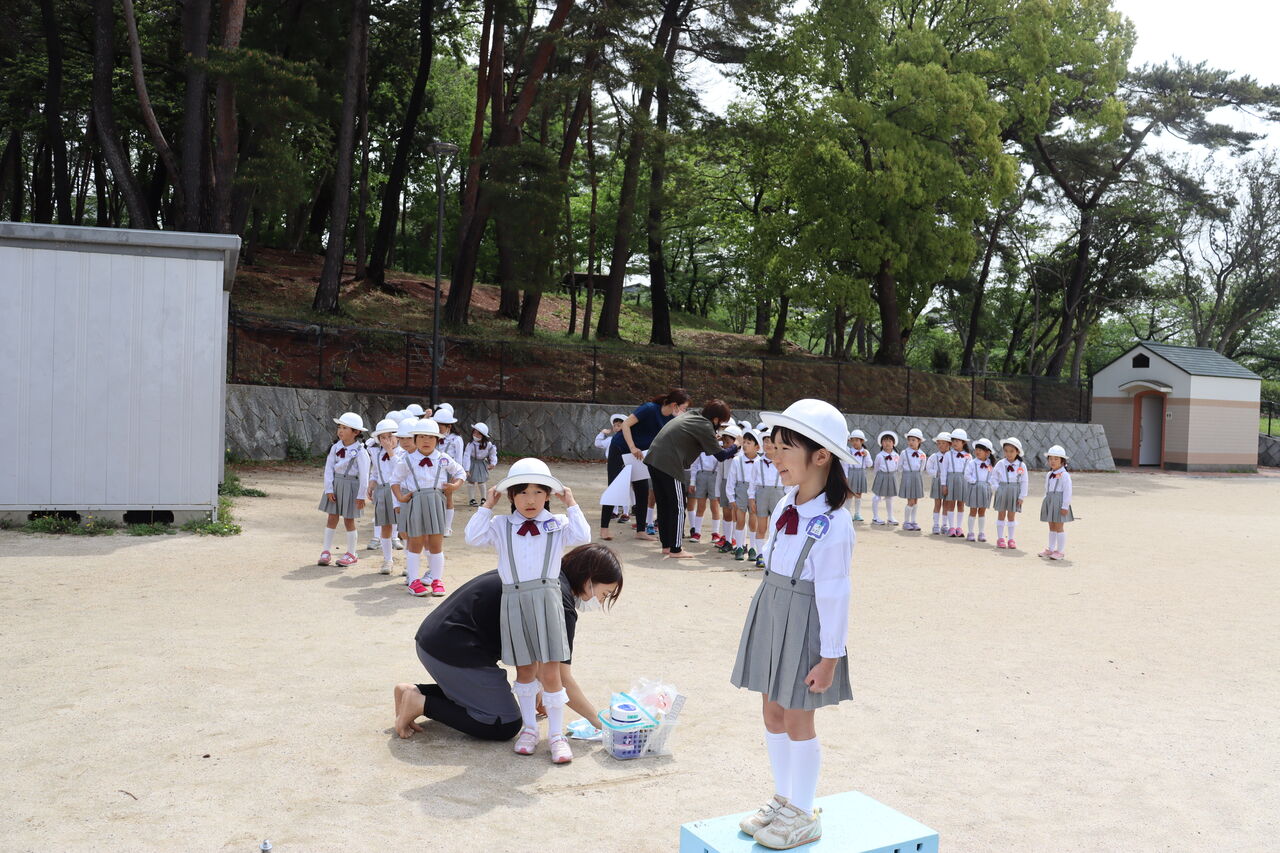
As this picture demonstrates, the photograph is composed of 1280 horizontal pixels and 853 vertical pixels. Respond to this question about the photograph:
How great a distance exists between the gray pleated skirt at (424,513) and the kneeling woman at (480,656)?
3.26m

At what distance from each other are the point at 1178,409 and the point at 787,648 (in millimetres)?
32908

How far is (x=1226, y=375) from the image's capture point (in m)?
31.8

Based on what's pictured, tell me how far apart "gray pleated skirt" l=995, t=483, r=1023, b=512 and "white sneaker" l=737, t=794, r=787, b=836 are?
1020 centimetres

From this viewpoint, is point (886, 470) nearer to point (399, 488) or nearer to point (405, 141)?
point (399, 488)

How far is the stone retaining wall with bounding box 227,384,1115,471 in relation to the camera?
755 inches

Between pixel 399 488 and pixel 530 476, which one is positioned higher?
pixel 530 476

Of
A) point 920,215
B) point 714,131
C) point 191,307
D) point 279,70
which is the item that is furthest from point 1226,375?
point 191,307

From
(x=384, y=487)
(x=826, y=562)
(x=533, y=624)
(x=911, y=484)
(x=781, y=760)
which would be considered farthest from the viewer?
(x=911, y=484)

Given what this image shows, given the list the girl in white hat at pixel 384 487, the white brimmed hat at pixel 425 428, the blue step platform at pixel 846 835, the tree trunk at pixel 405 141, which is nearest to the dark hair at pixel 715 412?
the girl in white hat at pixel 384 487

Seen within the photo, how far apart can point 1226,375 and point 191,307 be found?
32.4m

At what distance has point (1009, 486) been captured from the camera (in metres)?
12.6

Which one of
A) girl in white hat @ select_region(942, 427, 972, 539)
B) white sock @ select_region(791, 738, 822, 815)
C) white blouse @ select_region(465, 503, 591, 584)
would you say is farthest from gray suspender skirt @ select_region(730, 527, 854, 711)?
girl in white hat @ select_region(942, 427, 972, 539)

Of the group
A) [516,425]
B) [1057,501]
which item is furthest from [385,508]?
[516,425]

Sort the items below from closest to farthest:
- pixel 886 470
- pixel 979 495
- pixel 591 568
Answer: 1. pixel 591 568
2. pixel 979 495
3. pixel 886 470
